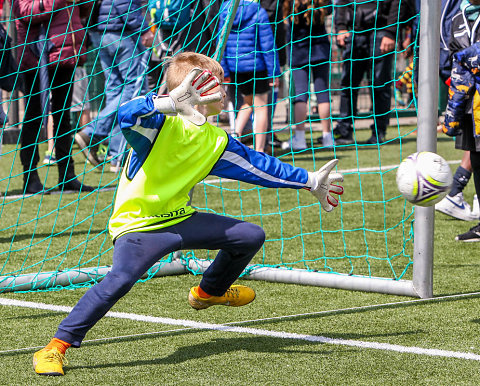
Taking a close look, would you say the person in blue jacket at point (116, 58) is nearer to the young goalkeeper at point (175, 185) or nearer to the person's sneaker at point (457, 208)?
the person's sneaker at point (457, 208)

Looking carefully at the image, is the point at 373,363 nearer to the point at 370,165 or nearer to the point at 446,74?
the point at 446,74

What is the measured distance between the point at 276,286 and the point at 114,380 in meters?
1.82

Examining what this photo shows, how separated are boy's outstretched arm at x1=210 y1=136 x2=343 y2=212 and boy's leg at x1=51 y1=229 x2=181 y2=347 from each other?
0.44 m

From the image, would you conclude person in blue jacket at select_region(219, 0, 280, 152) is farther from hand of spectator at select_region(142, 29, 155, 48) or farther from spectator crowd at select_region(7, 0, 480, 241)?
hand of spectator at select_region(142, 29, 155, 48)

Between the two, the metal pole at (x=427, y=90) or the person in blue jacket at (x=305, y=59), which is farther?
the person in blue jacket at (x=305, y=59)

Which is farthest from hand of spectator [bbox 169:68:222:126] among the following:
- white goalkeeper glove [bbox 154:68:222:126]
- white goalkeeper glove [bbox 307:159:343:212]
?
white goalkeeper glove [bbox 307:159:343:212]

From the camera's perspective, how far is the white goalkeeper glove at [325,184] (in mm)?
4137

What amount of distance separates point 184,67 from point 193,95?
45cm

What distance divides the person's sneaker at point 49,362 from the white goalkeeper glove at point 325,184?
1.35m

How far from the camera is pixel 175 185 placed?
387 cm

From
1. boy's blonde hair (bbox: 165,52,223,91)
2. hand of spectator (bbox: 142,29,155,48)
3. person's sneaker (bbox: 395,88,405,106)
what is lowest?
person's sneaker (bbox: 395,88,405,106)

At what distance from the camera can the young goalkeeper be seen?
356 centimetres

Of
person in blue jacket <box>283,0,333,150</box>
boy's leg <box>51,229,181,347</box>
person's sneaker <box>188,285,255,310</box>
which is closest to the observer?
boy's leg <box>51,229,181,347</box>


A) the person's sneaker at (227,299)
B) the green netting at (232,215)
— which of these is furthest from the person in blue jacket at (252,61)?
the person's sneaker at (227,299)
